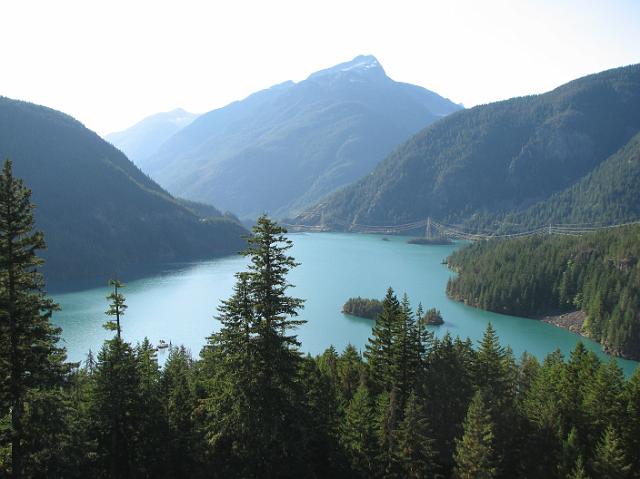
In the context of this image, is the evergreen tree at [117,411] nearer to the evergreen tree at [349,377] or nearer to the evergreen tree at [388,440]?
the evergreen tree at [388,440]

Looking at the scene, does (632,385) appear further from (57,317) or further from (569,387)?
(57,317)

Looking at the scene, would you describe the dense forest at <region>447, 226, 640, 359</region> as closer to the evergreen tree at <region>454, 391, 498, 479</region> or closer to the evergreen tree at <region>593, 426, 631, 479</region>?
the evergreen tree at <region>593, 426, 631, 479</region>

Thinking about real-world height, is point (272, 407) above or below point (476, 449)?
above

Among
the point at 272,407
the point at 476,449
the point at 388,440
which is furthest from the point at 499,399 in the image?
the point at 272,407

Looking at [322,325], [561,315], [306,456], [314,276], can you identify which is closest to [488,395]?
[306,456]

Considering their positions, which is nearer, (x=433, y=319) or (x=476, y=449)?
(x=476, y=449)

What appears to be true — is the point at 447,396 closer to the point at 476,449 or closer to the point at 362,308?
the point at 476,449
